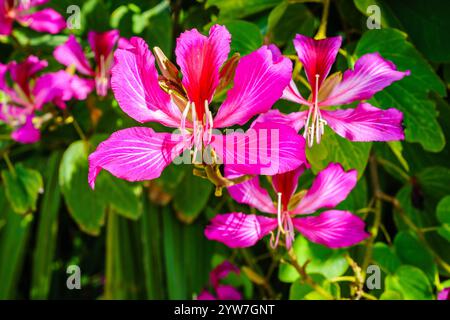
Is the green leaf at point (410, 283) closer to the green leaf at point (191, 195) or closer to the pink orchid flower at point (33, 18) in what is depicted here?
the green leaf at point (191, 195)

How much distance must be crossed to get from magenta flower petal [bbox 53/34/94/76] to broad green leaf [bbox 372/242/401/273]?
0.54 m

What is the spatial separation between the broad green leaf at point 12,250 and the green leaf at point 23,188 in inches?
10.0

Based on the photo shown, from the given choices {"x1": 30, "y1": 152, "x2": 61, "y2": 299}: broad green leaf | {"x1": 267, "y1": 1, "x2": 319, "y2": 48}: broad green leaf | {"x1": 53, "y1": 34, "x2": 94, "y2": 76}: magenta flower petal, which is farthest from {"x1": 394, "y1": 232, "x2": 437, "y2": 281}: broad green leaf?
{"x1": 30, "y1": 152, "x2": 61, "y2": 299}: broad green leaf

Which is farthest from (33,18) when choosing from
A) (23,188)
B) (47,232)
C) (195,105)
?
(195,105)

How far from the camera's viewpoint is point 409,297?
0.79 meters

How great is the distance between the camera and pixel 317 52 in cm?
55

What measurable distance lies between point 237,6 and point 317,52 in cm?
26

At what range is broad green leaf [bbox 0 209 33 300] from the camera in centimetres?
133

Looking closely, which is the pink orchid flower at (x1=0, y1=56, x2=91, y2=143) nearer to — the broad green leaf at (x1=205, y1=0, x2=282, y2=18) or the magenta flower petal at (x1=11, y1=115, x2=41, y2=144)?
the magenta flower petal at (x1=11, y1=115, x2=41, y2=144)

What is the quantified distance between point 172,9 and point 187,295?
595mm

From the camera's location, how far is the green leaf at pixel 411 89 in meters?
0.73

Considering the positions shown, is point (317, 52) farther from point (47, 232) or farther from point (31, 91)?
point (47, 232)

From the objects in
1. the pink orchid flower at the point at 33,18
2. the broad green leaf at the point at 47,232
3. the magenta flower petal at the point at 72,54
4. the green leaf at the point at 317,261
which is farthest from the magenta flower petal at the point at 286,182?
the broad green leaf at the point at 47,232
